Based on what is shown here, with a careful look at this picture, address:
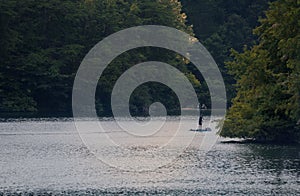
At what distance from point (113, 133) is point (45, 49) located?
42657 mm

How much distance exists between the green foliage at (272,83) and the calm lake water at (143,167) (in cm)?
178

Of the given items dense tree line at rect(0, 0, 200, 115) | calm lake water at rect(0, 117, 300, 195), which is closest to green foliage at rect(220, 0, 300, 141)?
calm lake water at rect(0, 117, 300, 195)

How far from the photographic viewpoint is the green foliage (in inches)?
2611

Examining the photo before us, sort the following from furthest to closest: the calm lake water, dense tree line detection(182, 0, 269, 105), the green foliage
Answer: dense tree line detection(182, 0, 269, 105)
the green foliage
the calm lake water

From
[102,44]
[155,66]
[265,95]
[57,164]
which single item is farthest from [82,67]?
[57,164]

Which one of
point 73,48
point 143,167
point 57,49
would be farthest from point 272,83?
point 57,49

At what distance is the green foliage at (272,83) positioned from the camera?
66.3 meters

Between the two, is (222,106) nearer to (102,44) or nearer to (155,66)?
(155,66)

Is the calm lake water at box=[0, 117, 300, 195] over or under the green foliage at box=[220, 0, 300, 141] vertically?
under

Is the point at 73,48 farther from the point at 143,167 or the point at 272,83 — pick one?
the point at 143,167

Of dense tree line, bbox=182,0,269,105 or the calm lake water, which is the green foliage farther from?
dense tree line, bbox=182,0,269,105

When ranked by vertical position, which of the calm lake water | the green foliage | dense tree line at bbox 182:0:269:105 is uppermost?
dense tree line at bbox 182:0:269:105

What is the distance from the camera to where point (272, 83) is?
70562 mm

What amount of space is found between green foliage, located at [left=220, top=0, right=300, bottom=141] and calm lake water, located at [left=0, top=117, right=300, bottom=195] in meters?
1.78
